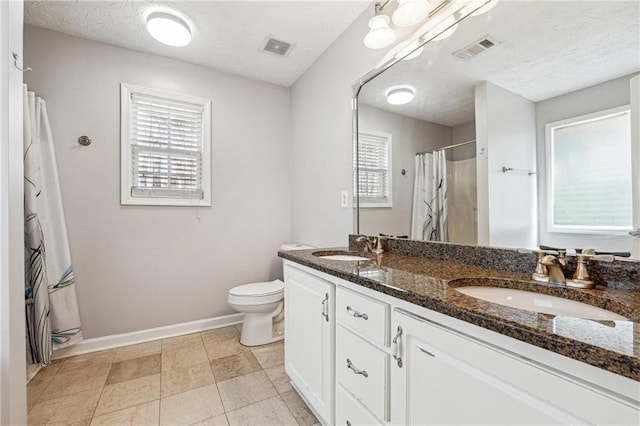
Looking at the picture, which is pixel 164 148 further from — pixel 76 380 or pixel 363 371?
pixel 363 371

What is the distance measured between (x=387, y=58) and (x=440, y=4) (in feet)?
1.23

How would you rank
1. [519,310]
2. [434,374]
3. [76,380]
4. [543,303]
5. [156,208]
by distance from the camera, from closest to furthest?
[519,310] → [434,374] → [543,303] → [76,380] → [156,208]

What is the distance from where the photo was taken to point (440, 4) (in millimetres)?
1375

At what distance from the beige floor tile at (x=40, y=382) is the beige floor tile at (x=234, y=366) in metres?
0.97

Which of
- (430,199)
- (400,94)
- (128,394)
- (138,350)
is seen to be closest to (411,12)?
(400,94)

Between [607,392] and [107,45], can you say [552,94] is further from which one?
[107,45]

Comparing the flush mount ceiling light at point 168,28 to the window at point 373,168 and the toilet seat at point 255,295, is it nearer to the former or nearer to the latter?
the window at point 373,168

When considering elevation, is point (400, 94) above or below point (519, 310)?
above

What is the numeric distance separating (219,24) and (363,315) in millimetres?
2251

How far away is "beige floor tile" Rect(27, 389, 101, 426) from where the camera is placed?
4.66ft

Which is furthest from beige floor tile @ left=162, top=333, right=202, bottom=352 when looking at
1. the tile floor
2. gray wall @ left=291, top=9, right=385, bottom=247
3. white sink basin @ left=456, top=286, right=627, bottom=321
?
white sink basin @ left=456, top=286, right=627, bottom=321

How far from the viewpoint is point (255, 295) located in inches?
85.7

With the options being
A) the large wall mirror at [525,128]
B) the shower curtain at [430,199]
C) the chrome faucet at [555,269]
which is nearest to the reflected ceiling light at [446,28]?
the large wall mirror at [525,128]

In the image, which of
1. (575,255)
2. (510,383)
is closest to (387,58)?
(575,255)
